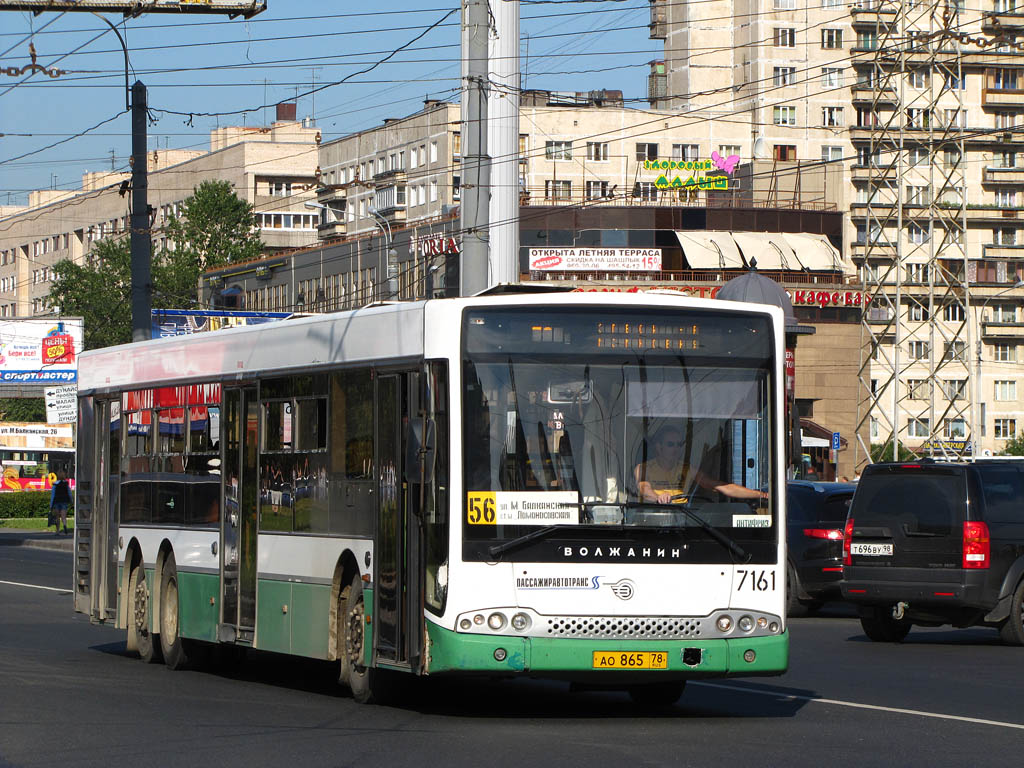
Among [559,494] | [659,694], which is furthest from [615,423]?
[659,694]

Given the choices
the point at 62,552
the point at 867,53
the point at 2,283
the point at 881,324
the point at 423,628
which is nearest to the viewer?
the point at 423,628

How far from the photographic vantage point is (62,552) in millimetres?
46000

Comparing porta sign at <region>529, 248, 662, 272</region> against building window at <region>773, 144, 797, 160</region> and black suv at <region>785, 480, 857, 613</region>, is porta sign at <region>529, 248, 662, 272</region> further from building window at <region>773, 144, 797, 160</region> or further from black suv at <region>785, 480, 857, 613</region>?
black suv at <region>785, 480, 857, 613</region>

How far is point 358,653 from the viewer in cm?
1348

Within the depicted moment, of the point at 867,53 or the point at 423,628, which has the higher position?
the point at 867,53

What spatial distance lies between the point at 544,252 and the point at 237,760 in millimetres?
83661

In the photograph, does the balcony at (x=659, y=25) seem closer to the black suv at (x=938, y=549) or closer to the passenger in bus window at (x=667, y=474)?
the black suv at (x=938, y=549)

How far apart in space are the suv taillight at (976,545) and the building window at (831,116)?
9672 cm

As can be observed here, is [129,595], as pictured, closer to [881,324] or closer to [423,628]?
[423,628]

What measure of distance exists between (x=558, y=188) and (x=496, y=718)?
9724cm

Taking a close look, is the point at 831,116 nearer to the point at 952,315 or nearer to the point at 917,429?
the point at 952,315

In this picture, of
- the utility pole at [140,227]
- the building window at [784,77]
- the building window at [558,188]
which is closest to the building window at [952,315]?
the building window at [784,77]

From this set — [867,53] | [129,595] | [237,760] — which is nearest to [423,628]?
[237,760]

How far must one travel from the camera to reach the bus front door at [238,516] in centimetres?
1542
